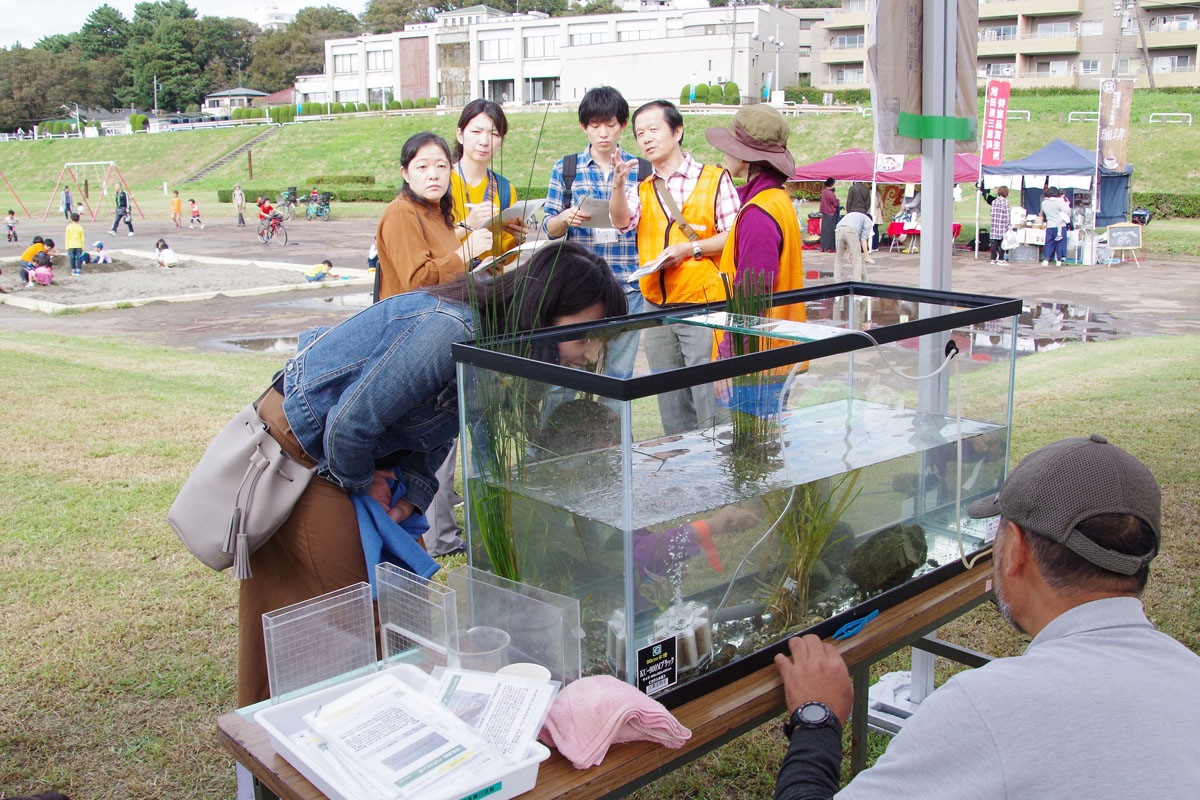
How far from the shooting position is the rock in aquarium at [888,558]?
2.16 m

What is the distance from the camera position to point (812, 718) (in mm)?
1683

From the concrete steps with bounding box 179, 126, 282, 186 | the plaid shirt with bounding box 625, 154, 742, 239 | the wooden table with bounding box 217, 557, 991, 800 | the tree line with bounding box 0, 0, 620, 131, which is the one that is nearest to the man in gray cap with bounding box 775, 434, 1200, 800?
the wooden table with bounding box 217, 557, 991, 800

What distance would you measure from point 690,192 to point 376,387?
102 inches

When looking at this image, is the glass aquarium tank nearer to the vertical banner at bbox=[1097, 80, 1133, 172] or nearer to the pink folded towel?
the pink folded towel

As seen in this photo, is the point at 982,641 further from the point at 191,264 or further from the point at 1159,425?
the point at 191,264

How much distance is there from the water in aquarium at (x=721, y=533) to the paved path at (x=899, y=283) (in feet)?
35.4

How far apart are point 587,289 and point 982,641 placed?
2420 mm

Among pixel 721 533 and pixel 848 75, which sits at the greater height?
pixel 848 75

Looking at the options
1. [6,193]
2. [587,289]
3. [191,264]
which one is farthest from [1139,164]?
[6,193]

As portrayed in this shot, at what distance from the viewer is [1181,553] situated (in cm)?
433

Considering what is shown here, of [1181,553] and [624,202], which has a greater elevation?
[624,202]

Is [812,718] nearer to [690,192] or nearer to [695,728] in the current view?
[695,728]

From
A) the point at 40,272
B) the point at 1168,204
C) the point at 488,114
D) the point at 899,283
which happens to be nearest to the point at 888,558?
the point at 488,114

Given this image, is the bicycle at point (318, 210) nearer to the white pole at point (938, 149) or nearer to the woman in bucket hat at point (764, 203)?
the woman in bucket hat at point (764, 203)
